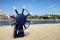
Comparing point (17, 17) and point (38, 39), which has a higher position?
point (17, 17)

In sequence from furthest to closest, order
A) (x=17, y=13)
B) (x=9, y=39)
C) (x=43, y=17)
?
(x=43, y=17)
(x=17, y=13)
(x=9, y=39)

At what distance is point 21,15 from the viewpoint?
7707 mm

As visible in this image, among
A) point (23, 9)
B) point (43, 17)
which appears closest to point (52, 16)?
point (43, 17)

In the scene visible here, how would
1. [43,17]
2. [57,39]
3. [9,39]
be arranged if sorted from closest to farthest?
[57,39], [9,39], [43,17]

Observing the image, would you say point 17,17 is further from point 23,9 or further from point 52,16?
point 52,16

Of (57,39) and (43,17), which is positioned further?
(43,17)

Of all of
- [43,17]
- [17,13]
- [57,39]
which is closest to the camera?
[57,39]

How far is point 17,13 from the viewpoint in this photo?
802 cm

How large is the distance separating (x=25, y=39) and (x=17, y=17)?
1382 mm

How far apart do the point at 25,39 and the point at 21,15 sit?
4.79ft

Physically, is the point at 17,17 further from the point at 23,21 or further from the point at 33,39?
the point at 33,39

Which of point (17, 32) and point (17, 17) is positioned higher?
point (17, 17)

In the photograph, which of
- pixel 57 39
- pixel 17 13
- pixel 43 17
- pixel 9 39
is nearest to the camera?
pixel 57 39

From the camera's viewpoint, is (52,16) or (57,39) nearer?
(57,39)
